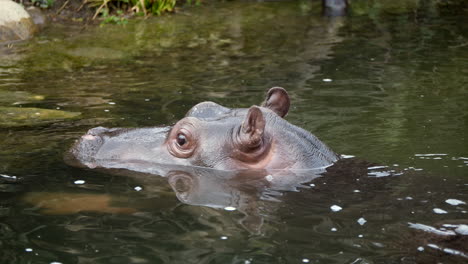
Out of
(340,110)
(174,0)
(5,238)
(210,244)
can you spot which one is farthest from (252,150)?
(174,0)

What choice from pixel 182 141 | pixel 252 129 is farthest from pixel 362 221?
pixel 182 141

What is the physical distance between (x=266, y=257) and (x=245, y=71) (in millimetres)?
6501

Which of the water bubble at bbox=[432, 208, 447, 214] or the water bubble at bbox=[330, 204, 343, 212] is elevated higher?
the water bubble at bbox=[432, 208, 447, 214]

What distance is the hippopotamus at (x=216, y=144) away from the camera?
621 cm

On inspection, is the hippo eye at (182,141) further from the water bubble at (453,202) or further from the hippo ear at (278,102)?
the water bubble at (453,202)

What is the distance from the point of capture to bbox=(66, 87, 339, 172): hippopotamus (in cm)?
621

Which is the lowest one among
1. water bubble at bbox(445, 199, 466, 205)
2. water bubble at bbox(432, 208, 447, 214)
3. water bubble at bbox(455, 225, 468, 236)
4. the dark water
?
the dark water

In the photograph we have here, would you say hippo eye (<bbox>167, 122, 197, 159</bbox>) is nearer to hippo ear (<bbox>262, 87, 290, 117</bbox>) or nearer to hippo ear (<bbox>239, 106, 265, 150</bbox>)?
hippo ear (<bbox>239, 106, 265, 150</bbox>)

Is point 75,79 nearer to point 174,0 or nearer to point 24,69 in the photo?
point 24,69

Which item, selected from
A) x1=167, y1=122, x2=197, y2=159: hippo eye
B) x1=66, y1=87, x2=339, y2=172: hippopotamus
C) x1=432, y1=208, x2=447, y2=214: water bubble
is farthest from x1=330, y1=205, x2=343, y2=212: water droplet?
x1=167, y1=122, x2=197, y2=159: hippo eye

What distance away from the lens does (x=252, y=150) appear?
6.20 metres

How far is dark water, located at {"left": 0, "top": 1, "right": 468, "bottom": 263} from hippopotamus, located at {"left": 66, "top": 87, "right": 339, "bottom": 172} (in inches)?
8.6

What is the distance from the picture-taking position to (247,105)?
30.2ft

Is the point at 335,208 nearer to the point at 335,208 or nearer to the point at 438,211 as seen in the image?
the point at 335,208
